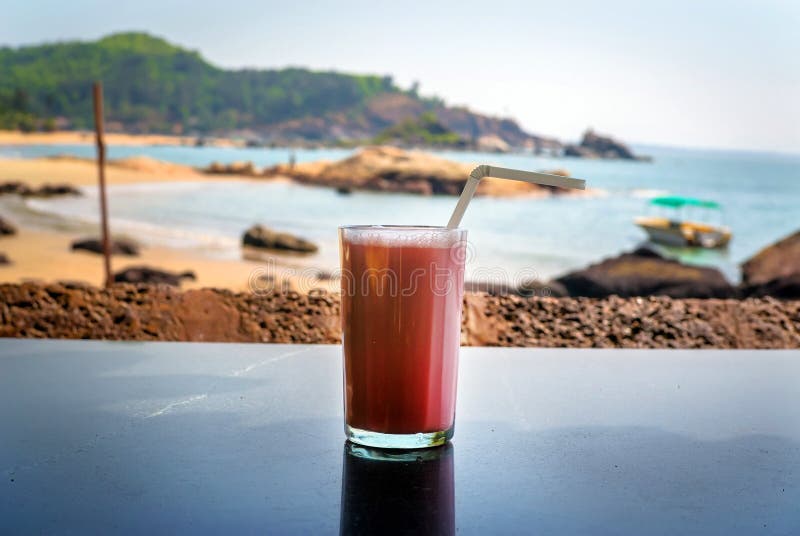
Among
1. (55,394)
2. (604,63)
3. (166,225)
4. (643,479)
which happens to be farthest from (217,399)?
(604,63)

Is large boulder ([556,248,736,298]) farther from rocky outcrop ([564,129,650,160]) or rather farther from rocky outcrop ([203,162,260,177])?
rocky outcrop ([564,129,650,160])

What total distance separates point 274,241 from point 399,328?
1737cm

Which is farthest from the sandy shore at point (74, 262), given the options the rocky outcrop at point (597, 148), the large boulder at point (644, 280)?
the rocky outcrop at point (597, 148)

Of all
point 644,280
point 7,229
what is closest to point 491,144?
point 7,229

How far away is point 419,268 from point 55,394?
385mm

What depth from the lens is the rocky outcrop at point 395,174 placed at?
24859 millimetres

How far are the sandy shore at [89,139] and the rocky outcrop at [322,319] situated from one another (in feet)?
90.4

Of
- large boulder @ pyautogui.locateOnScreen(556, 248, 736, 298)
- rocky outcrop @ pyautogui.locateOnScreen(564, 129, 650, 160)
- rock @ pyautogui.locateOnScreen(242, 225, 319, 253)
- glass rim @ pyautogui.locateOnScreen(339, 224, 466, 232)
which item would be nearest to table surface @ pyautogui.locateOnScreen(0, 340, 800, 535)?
glass rim @ pyautogui.locateOnScreen(339, 224, 466, 232)

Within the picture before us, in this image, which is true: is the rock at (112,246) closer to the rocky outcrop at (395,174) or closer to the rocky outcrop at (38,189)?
the rocky outcrop at (38,189)

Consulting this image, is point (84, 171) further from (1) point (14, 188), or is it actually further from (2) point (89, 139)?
(1) point (14, 188)

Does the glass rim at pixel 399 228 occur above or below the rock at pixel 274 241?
above

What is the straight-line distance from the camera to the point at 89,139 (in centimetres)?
2848

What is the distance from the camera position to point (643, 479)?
53 centimetres

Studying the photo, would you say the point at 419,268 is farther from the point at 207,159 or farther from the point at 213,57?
the point at 213,57
